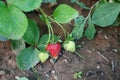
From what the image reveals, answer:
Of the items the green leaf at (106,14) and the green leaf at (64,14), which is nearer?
the green leaf at (64,14)

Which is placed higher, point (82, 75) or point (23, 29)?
point (23, 29)

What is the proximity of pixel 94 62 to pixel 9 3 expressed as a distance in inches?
17.6

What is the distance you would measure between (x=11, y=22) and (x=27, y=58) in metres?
0.21

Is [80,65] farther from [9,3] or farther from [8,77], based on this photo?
[9,3]

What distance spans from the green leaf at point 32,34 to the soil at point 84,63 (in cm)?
9

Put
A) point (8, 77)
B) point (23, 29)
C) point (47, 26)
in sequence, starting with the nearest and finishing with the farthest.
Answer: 1. point (23, 29)
2. point (8, 77)
3. point (47, 26)

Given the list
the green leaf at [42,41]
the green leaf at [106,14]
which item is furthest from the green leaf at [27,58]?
the green leaf at [106,14]

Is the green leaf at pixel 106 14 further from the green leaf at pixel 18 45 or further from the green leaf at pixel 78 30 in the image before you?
the green leaf at pixel 18 45

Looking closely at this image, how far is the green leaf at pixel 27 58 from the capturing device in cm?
136

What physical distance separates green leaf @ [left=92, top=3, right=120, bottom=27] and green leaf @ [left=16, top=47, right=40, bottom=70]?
11.4 inches

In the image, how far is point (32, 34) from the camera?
54.9 inches

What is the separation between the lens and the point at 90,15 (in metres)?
1.53

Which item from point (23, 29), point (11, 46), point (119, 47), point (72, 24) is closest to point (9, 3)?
point (23, 29)

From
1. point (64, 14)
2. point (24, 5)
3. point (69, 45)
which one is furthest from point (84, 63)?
point (24, 5)
